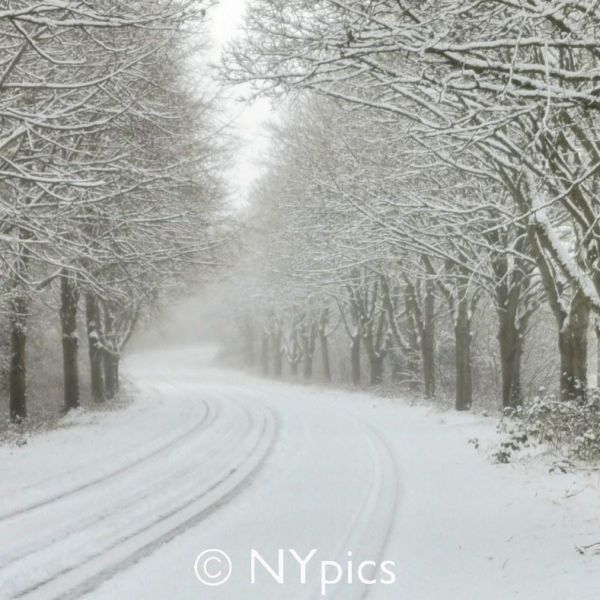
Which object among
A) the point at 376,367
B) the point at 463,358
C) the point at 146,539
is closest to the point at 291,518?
the point at 146,539

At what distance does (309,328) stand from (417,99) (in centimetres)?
3320

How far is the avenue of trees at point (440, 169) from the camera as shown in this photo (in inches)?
257

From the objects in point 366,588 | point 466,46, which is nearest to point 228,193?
point 466,46

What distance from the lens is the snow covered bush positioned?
1023 centimetres

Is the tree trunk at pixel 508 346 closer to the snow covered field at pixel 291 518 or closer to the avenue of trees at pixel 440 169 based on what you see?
the avenue of trees at pixel 440 169

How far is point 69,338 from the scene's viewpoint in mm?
19188

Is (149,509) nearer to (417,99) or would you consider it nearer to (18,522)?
(18,522)

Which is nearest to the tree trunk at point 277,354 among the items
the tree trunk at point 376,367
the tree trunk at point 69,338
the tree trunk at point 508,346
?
the tree trunk at point 376,367

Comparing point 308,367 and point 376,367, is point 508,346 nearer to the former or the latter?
point 376,367

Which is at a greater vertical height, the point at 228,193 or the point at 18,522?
the point at 228,193

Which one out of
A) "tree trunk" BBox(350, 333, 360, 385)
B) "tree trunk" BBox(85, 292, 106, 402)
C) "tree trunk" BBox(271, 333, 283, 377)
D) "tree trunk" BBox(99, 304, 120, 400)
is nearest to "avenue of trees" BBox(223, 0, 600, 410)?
"tree trunk" BBox(350, 333, 360, 385)

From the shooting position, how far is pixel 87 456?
12141 millimetres

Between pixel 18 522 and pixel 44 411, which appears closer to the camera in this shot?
pixel 18 522

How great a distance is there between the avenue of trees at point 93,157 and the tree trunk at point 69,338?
1.4 inches
